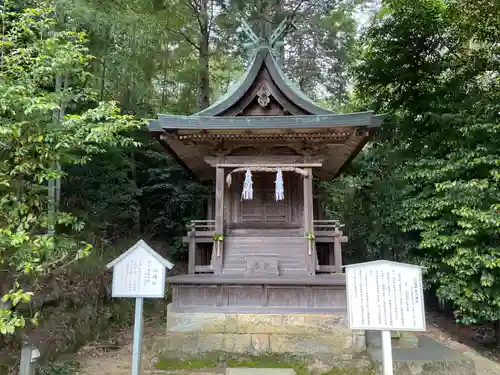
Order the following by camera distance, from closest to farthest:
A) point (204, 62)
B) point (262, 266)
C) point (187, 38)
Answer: point (262, 266)
point (204, 62)
point (187, 38)

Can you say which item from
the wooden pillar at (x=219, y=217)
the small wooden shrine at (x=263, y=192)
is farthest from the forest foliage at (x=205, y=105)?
the wooden pillar at (x=219, y=217)

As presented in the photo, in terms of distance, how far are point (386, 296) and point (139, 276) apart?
2.93 m

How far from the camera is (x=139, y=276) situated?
427 cm

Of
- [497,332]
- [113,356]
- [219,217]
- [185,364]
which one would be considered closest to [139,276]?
[185,364]

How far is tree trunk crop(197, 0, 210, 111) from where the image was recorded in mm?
14141

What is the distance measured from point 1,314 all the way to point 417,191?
28.6 feet

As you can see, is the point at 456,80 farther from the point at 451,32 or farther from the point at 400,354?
the point at 400,354

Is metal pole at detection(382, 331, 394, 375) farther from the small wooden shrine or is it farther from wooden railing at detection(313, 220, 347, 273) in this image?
wooden railing at detection(313, 220, 347, 273)

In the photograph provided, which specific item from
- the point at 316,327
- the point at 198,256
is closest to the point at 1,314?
the point at 316,327

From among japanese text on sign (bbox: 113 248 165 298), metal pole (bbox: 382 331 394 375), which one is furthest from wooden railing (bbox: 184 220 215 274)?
metal pole (bbox: 382 331 394 375)

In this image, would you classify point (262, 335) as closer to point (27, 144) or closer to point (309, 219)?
point (309, 219)

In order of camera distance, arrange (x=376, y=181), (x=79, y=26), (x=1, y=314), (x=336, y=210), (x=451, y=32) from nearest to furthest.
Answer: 1. (x=1, y=314)
2. (x=79, y=26)
3. (x=451, y=32)
4. (x=376, y=181)
5. (x=336, y=210)

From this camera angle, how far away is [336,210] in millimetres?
14602

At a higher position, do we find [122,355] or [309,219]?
[309,219]
